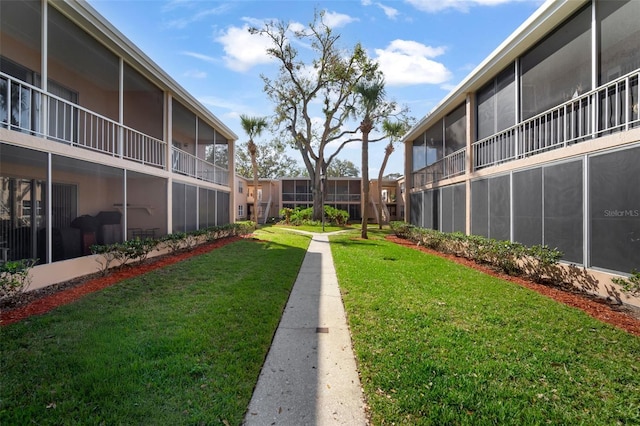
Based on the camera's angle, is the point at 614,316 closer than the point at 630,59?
Yes

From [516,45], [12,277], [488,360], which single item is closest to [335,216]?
[516,45]

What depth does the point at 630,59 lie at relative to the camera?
578 cm

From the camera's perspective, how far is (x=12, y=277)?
5012 mm

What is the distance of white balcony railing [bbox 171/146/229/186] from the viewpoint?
11906 millimetres

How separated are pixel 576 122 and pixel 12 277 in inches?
433

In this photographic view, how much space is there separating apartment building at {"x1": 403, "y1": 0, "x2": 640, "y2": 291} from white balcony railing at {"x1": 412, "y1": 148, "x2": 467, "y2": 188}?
0.32m

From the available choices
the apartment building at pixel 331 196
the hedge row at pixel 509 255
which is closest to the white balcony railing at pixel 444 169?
the hedge row at pixel 509 255

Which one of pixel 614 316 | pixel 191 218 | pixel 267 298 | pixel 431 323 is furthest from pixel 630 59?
pixel 191 218

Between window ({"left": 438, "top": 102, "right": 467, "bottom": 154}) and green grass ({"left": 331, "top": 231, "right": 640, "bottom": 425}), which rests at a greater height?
window ({"left": 438, "top": 102, "right": 467, "bottom": 154})

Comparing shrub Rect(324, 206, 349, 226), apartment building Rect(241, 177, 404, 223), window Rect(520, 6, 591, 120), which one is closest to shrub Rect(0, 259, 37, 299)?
window Rect(520, 6, 591, 120)

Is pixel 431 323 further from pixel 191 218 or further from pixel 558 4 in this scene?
pixel 191 218

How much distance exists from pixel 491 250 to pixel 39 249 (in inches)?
409

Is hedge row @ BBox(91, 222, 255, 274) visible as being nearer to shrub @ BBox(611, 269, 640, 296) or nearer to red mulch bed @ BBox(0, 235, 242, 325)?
red mulch bed @ BBox(0, 235, 242, 325)

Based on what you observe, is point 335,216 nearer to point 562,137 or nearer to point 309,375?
point 562,137
